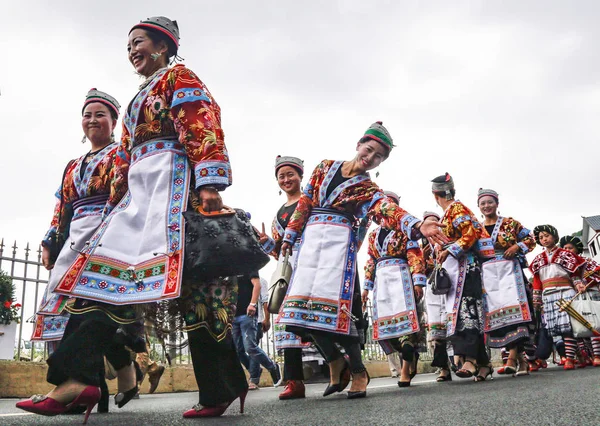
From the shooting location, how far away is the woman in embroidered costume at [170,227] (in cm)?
249

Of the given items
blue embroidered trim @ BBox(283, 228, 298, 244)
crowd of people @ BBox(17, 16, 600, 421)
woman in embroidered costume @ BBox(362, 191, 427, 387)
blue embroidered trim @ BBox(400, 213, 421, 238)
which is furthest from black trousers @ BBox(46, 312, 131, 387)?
woman in embroidered costume @ BBox(362, 191, 427, 387)

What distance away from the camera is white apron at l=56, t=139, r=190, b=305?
2.46 metres

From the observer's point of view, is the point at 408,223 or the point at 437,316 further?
the point at 437,316

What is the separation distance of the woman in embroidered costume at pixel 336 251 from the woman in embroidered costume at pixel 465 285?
147 centimetres

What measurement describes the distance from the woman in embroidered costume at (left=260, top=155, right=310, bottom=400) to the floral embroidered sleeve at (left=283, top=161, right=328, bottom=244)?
42 cm

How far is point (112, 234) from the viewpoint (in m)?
2.58

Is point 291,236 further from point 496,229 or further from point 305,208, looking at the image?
point 496,229

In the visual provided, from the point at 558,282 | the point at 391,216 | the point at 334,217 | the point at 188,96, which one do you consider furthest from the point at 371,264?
the point at 188,96

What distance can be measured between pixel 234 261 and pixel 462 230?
375 cm

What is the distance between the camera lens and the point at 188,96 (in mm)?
2742

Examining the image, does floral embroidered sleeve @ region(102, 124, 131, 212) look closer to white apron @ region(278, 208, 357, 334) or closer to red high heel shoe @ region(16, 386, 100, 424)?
red high heel shoe @ region(16, 386, 100, 424)

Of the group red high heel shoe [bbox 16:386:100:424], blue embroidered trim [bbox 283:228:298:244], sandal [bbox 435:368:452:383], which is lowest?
sandal [bbox 435:368:452:383]

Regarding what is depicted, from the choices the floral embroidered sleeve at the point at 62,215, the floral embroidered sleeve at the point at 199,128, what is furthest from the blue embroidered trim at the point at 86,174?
the floral embroidered sleeve at the point at 199,128

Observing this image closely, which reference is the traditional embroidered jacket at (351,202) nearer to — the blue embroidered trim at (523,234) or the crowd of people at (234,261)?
the crowd of people at (234,261)
